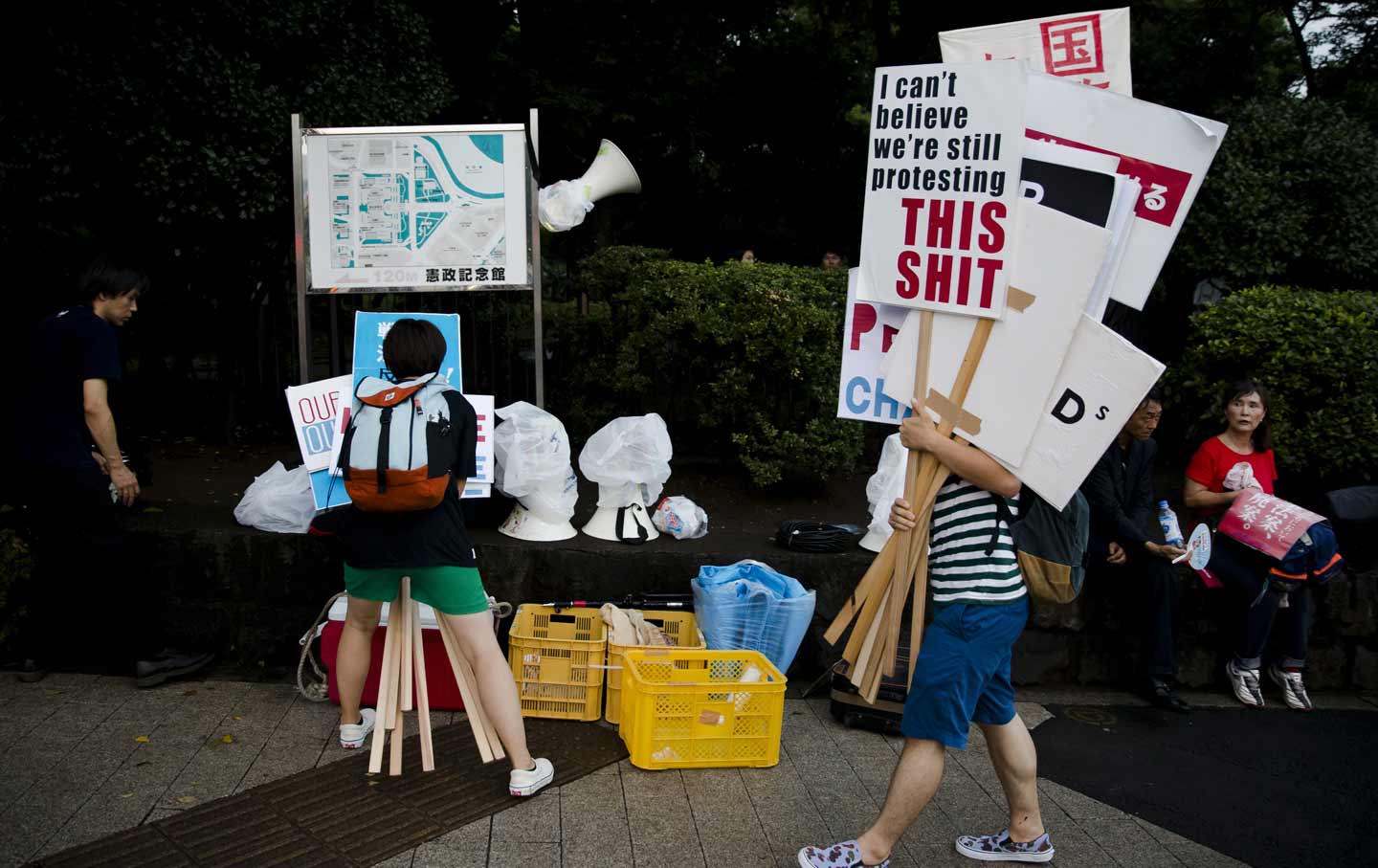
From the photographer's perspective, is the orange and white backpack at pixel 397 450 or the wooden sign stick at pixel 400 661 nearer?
the orange and white backpack at pixel 397 450

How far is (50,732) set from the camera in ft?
14.8

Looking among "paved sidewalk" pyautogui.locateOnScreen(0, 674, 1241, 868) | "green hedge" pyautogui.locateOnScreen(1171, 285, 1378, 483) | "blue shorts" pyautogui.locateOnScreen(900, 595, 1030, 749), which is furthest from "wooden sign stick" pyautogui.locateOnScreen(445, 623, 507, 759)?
"green hedge" pyautogui.locateOnScreen(1171, 285, 1378, 483)

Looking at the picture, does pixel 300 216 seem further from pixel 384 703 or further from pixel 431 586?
pixel 384 703

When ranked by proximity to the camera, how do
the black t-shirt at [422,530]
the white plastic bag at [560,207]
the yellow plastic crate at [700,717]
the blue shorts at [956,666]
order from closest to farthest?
the blue shorts at [956,666] < the black t-shirt at [422,530] < the yellow plastic crate at [700,717] < the white plastic bag at [560,207]

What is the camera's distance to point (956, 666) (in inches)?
133

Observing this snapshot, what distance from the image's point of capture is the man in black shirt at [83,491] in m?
4.68

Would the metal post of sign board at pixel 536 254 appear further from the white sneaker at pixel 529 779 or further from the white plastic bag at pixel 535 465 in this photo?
the white sneaker at pixel 529 779

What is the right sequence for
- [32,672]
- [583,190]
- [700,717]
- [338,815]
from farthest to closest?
[583,190]
[32,672]
[700,717]
[338,815]

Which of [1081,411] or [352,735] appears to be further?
[352,735]

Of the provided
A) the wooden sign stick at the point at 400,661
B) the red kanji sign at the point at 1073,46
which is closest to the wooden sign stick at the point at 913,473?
the red kanji sign at the point at 1073,46

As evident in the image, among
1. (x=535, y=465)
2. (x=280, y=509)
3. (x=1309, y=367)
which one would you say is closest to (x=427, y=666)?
(x=535, y=465)

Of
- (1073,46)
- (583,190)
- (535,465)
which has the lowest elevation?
(535,465)

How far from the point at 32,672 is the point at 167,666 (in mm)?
635

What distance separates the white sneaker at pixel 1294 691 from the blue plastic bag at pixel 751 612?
2.60m
